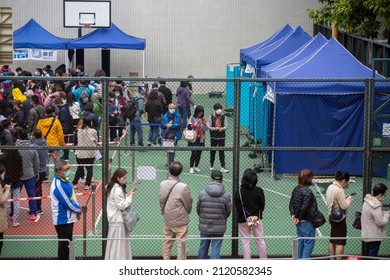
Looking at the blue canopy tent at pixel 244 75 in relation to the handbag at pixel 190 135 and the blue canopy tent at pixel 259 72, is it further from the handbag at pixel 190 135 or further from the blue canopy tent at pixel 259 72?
the handbag at pixel 190 135

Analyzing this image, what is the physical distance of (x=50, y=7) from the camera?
130 ft

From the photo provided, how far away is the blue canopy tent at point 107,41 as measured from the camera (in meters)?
35.8

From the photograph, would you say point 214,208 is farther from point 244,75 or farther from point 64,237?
point 244,75

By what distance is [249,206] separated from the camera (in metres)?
14.1

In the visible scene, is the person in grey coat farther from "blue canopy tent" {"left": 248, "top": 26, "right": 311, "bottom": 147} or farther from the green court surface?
"blue canopy tent" {"left": 248, "top": 26, "right": 311, "bottom": 147}

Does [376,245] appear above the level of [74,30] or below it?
below

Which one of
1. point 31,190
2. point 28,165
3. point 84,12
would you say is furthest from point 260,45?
point 28,165

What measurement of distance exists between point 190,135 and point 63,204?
13.5ft

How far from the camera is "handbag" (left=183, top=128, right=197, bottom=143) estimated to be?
17188 millimetres

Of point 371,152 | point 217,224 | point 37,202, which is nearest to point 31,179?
point 37,202

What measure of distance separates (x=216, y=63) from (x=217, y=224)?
26950 millimetres

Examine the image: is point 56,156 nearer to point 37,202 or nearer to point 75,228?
point 37,202

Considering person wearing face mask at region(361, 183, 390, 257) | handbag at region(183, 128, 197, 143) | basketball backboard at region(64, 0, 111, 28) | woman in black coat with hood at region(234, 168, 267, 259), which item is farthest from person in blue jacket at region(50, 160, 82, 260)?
basketball backboard at region(64, 0, 111, 28)

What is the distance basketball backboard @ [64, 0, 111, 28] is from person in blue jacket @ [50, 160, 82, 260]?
24707mm
